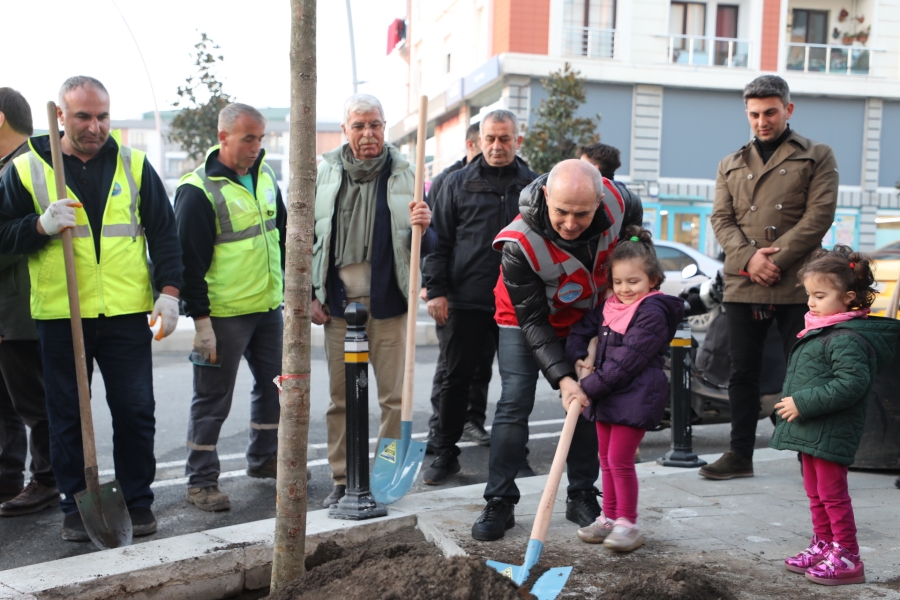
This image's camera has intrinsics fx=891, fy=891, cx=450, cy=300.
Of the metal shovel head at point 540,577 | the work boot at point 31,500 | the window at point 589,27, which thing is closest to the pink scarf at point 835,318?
the metal shovel head at point 540,577

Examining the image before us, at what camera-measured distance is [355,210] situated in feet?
15.0

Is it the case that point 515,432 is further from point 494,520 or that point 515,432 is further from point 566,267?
point 566,267

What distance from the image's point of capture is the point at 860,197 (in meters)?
26.5

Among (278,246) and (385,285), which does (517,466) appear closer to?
(385,285)

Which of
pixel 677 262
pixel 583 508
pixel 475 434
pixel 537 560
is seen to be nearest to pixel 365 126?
pixel 583 508

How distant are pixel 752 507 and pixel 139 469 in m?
2.88

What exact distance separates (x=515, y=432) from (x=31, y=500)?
2.47m

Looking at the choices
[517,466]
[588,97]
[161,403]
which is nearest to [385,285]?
[517,466]

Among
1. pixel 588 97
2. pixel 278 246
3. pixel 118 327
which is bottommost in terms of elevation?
pixel 118 327

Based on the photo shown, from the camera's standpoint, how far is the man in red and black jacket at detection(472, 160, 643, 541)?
11.7ft

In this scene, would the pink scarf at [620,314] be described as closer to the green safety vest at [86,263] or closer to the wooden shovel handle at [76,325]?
the green safety vest at [86,263]

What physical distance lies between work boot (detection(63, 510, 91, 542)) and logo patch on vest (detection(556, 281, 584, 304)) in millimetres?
2339

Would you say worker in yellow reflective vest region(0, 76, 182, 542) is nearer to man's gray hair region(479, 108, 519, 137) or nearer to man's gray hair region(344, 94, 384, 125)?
man's gray hair region(344, 94, 384, 125)

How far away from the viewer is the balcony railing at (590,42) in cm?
2561
